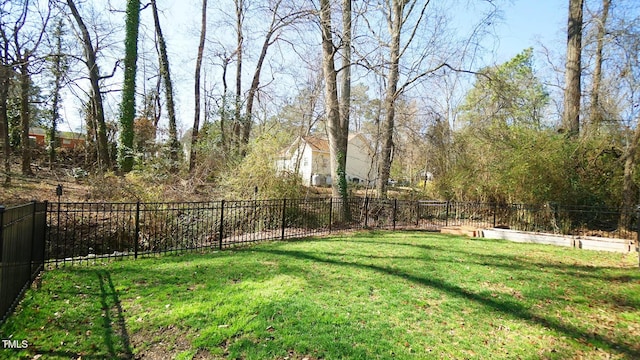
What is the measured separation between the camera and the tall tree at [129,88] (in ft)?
46.2

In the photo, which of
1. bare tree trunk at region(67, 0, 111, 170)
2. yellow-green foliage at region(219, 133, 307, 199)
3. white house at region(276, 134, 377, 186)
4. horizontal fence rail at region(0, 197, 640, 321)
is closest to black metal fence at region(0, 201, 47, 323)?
horizontal fence rail at region(0, 197, 640, 321)

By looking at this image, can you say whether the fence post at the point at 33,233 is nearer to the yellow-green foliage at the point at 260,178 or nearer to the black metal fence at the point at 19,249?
the black metal fence at the point at 19,249

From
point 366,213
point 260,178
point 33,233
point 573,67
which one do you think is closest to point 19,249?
point 33,233

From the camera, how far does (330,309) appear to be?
153 inches

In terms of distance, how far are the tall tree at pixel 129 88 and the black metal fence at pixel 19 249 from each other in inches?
390

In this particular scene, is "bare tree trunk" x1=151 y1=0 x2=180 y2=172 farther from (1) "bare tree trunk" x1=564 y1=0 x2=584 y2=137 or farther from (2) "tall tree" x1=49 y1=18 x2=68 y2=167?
(1) "bare tree trunk" x1=564 y1=0 x2=584 y2=137

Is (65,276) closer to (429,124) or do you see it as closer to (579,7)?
(429,124)

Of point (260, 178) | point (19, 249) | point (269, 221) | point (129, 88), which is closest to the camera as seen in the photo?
point (19, 249)

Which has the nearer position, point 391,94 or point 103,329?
point 103,329

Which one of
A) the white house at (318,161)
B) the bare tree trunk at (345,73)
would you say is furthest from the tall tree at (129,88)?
the bare tree trunk at (345,73)

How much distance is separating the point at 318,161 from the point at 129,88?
45.4 feet

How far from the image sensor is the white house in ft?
40.4

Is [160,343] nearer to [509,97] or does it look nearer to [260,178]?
[260,178]

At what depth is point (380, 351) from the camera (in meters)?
3.09
